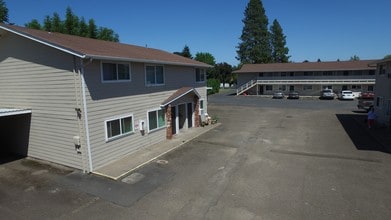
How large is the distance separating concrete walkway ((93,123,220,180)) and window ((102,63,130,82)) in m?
3.97

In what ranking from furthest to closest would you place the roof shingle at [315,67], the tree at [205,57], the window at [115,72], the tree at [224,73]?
the tree at [205,57]
the tree at [224,73]
the roof shingle at [315,67]
the window at [115,72]

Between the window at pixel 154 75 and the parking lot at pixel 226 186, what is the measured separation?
4.35m

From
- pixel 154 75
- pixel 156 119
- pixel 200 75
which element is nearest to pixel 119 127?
pixel 156 119

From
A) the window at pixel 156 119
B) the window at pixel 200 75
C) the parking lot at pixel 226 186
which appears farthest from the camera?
the window at pixel 200 75

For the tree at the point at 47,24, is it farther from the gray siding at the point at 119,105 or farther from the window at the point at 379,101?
the window at the point at 379,101

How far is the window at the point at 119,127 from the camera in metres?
12.0

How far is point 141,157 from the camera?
511 inches

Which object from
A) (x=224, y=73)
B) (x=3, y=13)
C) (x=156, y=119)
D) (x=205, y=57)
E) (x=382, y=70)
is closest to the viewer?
(x=156, y=119)

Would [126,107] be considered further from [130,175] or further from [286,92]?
[286,92]

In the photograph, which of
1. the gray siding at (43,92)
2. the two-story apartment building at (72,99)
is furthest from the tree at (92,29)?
the gray siding at (43,92)

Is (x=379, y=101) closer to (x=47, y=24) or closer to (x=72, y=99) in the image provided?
(x=72, y=99)

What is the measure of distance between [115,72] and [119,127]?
2.71 metres

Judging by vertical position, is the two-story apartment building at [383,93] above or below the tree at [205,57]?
below

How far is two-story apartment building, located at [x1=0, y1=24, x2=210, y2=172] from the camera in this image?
35.5ft
